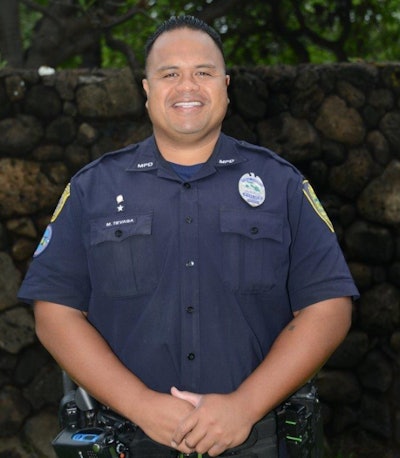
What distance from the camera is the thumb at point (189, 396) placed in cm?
213

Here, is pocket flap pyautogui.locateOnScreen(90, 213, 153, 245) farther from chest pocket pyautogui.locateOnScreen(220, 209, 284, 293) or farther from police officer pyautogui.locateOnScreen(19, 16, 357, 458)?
Answer: chest pocket pyautogui.locateOnScreen(220, 209, 284, 293)

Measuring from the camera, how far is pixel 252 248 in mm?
2312

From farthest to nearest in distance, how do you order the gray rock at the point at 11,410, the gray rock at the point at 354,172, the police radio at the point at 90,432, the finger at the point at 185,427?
the gray rock at the point at 354,172
the gray rock at the point at 11,410
the police radio at the point at 90,432
the finger at the point at 185,427

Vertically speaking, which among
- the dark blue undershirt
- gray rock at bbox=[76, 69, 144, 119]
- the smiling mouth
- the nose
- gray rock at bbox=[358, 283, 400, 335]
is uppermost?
the nose

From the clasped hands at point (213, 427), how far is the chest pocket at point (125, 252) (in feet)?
1.30

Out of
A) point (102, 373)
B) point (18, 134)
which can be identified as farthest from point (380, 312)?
point (102, 373)

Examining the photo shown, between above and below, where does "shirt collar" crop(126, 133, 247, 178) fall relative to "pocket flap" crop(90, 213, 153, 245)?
above

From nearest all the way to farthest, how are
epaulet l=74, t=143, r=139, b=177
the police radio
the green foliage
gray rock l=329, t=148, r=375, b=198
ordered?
1. the police radio
2. epaulet l=74, t=143, r=139, b=177
3. gray rock l=329, t=148, r=375, b=198
4. the green foliage

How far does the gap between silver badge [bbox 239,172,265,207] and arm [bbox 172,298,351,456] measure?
34 cm

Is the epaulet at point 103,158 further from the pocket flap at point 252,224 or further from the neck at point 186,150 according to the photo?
the pocket flap at point 252,224

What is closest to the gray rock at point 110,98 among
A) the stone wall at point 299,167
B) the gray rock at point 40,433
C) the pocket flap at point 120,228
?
the stone wall at point 299,167

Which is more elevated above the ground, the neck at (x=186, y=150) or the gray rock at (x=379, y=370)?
the neck at (x=186, y=150)

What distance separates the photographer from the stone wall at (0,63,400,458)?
436 cm

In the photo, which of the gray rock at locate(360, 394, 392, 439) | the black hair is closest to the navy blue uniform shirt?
the black hair
